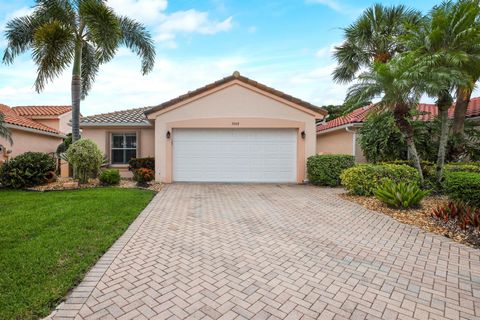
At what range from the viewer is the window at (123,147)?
14.7 m

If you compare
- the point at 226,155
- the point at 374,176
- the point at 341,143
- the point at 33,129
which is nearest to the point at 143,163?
the point at 226,155

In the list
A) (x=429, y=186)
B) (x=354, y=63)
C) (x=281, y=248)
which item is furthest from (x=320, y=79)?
(x=281, y=248)

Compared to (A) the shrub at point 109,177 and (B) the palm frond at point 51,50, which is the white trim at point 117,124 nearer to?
(B) the palm frond at point 51,50

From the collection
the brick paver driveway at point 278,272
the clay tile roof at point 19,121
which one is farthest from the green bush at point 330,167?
the clay tile roof at point 19,121

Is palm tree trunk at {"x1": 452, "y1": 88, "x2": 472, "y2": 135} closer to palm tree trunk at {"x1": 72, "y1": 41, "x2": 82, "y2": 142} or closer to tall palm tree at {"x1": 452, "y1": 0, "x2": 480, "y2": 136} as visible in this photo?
tall palm tree at {"x1": 452, "y1": 0, "x2": 480, "y2": 136}

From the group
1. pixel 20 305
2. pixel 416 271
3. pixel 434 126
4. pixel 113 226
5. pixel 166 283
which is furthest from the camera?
pixel 434 126

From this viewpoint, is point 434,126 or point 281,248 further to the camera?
point 434,126

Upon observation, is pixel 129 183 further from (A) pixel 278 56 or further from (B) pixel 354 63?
(B) pixel 354 63

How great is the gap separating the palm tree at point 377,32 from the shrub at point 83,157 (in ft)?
42.8

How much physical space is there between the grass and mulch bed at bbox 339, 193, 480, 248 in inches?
257

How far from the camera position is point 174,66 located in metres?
16.8

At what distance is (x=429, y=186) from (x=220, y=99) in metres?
9.01

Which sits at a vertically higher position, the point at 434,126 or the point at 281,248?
the point at 434,126

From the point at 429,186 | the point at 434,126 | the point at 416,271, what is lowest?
the point at 416,271
